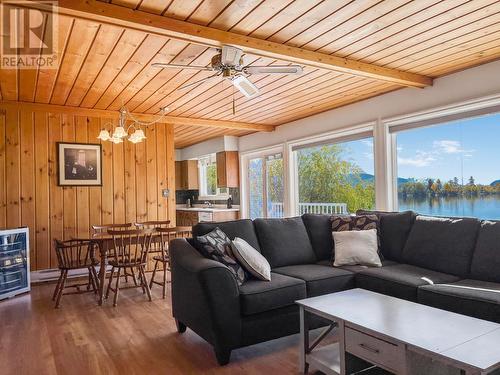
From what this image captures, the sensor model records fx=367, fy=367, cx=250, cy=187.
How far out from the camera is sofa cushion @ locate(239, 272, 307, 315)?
2547 millimetres

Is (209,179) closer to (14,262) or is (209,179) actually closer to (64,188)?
(64,188)

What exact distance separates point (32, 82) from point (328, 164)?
4186 mm

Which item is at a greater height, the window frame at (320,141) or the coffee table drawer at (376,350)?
the window frame at (320,141)

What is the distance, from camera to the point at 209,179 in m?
8.91

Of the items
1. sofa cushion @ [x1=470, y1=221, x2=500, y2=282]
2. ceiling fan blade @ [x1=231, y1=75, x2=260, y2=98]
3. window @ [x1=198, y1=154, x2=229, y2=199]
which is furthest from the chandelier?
sofa cushion @ [x1=470, y1=221, x2=500, y2=282]

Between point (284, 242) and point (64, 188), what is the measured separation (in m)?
3.30

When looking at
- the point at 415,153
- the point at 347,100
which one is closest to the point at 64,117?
the point at 347,100

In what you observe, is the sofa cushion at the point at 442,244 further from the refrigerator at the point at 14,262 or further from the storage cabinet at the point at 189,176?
the storage cabinet at the point at 189,176

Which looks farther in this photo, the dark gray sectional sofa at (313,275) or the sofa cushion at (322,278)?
the sofa cushion at (322,278)

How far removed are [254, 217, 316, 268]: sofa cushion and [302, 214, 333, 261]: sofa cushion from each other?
7 centimetres

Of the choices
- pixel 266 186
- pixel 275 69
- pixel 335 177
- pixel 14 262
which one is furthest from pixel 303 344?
pixel 266 186

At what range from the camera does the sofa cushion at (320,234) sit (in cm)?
371

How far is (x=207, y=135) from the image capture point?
757cm

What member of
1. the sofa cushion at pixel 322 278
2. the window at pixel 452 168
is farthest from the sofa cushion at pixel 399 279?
the window at pixel 452 168
